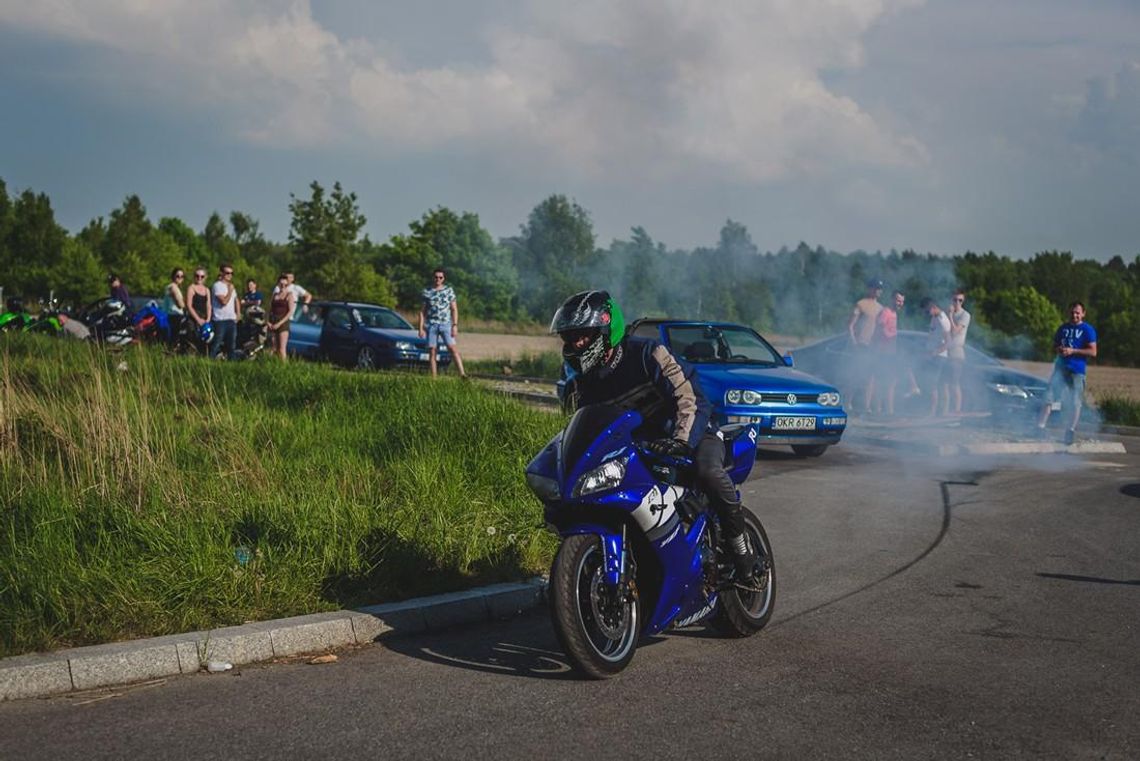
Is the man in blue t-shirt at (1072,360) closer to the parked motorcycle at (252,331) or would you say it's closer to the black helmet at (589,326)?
the black helmet at (589,326)

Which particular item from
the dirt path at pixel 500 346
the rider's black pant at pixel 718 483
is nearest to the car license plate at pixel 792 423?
the rider's black pant at pixel 718 483

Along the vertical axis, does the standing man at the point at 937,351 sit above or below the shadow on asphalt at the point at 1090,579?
above

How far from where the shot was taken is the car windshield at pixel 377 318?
26.0m

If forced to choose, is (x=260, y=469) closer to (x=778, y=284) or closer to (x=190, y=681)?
(x=190, y=681)

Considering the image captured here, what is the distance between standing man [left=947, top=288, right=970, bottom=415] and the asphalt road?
1081cm

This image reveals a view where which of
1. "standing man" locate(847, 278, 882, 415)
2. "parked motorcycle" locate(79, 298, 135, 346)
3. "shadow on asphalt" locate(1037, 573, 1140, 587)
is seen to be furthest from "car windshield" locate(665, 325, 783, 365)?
"parked motorcycle" locate(79, 298, 135, 346)

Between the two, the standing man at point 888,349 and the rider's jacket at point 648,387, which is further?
the standing man at point 888,349

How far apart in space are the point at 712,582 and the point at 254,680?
2.27 metres

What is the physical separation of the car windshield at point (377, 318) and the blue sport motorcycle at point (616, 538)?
20.5 metres

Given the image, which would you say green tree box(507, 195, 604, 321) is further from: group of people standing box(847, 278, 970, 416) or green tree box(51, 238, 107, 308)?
group of people standing box(847, 278, 970, 416)

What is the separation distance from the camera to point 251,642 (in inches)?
227

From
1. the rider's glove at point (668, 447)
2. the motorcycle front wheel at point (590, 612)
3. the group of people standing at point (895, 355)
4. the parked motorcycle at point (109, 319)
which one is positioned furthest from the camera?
the parked motorcycle at point (109, 319)

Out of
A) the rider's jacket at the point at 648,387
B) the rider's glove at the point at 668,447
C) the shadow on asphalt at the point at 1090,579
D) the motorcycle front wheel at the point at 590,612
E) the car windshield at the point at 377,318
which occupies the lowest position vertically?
the shadow on asphalt at the point at 1090,579

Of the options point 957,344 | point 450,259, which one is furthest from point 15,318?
point 450,259
